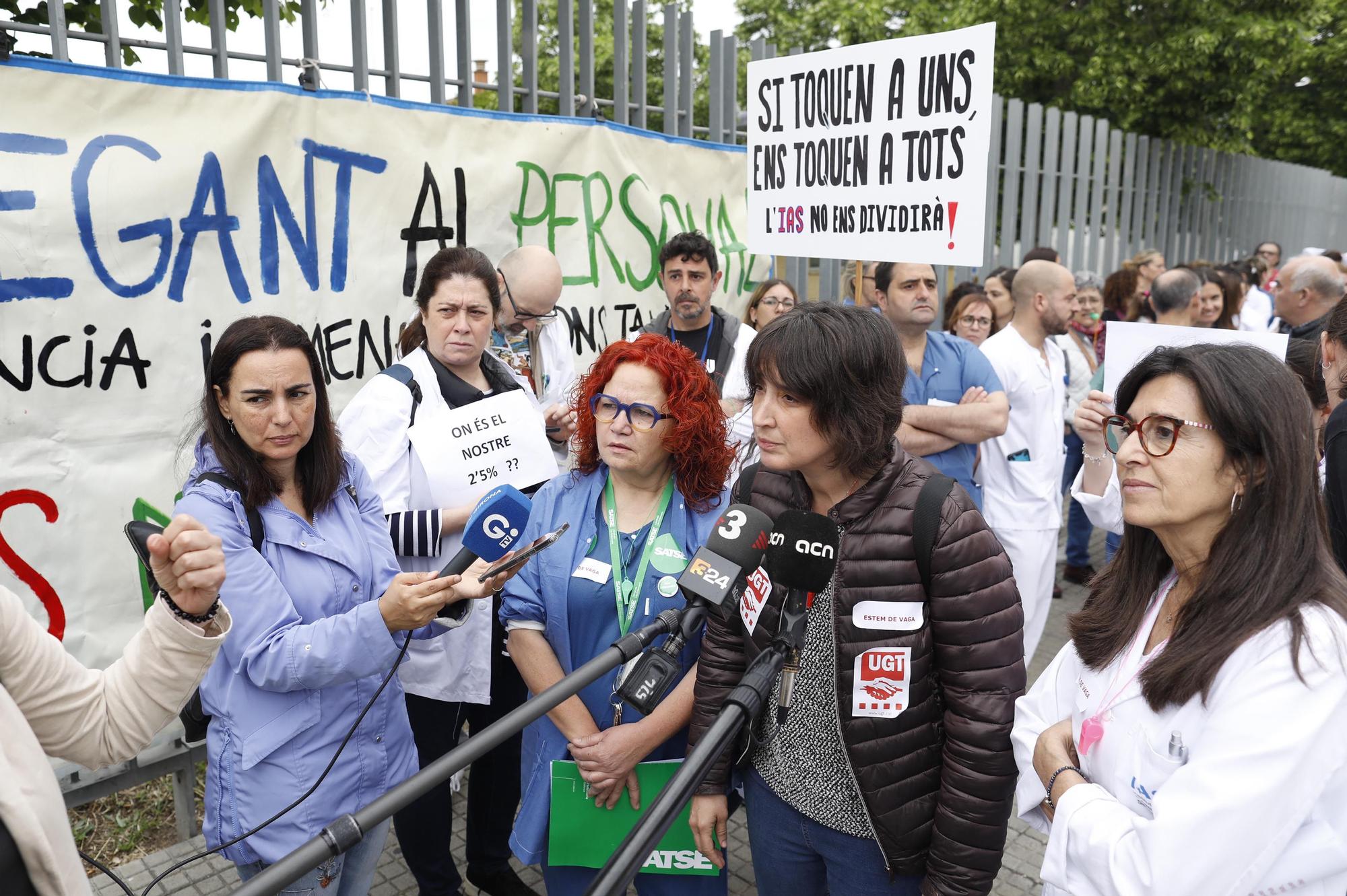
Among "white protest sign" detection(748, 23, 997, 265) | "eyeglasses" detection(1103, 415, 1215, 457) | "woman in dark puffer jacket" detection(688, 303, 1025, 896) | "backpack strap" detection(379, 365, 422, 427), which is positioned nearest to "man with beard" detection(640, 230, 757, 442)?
"white protest sign" detection(748, 23, 997, 265)

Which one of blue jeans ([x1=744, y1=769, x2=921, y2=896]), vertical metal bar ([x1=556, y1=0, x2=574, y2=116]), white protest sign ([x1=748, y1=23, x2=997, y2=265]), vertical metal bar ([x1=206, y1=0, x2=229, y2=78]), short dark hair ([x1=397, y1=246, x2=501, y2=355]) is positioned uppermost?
vertical metal bar ([x1=556, y1=0, x2=574, y2=116])

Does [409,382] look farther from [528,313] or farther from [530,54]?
[530,54]

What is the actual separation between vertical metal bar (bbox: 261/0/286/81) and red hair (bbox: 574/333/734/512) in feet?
7.14

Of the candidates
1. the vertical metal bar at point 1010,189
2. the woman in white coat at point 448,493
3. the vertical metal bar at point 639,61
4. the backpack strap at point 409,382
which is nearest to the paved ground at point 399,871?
the woman in white coat at point 448,493

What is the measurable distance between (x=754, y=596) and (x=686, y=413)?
0.76 m

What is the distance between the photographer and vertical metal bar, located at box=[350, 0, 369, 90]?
4.20 meters

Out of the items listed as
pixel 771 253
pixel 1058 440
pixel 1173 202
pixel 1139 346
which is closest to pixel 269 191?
Result: pixel 771 253

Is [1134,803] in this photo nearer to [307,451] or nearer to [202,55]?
[307,451]

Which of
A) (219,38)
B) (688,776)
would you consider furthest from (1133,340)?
(219,38)

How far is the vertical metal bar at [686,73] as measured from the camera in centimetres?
584

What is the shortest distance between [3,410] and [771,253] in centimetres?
322

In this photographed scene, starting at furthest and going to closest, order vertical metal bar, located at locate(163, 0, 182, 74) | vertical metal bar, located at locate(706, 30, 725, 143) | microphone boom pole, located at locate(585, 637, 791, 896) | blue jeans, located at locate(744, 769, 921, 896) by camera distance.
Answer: vertical metal bar, located at locate(706, 30, 725, 143) < vertical metal bar, located at locate(163, 0, 182, 74) < blue jeans, located at locate(744, 769, 921, 896) < microphone boom pole, located at locate(585, 637, 791, 896)

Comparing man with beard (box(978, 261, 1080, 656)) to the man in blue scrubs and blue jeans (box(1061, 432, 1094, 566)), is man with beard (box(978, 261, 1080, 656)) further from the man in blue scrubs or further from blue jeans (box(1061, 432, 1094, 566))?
blue jeans (box(1061, 432, 1094, 566))

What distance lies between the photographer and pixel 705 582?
5.68 ft
